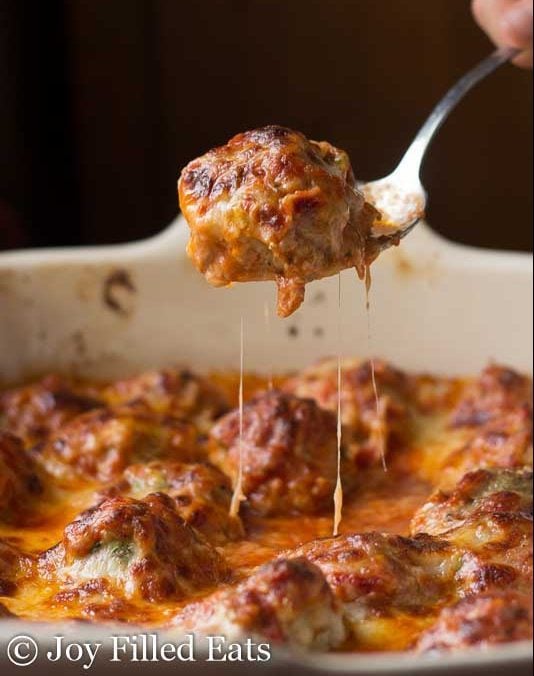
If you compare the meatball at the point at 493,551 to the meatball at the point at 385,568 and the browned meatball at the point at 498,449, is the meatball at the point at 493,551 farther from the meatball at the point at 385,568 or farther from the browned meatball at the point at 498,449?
the browned meatball at the point at 498,449

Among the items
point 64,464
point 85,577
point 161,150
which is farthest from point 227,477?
point 161,150

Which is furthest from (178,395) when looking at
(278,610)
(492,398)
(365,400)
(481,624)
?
(481,624)

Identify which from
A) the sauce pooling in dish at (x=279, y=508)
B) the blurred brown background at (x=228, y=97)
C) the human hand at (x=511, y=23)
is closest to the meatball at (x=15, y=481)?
the sauce pooling in dish at (x=279, y=508)

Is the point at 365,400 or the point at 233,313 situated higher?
the point at 233,313

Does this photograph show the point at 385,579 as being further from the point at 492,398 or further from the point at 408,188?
the point at 492,398

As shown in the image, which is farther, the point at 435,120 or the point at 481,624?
the point at 435,120

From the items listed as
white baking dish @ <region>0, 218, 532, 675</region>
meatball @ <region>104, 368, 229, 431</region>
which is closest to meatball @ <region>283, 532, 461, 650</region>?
meatball @ <region>104, 368, 229, 431</region>

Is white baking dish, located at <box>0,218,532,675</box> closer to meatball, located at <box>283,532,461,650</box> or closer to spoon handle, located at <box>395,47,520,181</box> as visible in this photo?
spoon handle, located at <box>395,47,520,181</box>

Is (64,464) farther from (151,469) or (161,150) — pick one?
(161,150)
